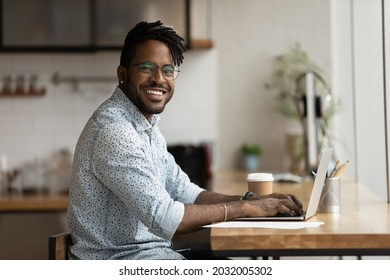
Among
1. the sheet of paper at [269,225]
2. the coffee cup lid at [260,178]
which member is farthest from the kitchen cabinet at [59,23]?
→ the sheet of paper at [269,225]

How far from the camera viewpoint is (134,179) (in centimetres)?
208

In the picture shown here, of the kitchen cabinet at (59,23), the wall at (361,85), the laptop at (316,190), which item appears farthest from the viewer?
the kitchen cabinet at (59,23)

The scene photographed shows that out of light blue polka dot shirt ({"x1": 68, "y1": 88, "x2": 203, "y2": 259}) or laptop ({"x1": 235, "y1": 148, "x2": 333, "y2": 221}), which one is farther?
laptop ({"x1": 235, "y1": 148, "x2": 333, "y2": 221})

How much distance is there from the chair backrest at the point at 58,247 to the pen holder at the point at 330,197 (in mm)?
774

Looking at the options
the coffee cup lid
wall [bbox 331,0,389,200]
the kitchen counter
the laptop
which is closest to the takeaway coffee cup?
the coffee cup lid

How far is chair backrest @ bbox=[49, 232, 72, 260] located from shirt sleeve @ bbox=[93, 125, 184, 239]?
0.65ft

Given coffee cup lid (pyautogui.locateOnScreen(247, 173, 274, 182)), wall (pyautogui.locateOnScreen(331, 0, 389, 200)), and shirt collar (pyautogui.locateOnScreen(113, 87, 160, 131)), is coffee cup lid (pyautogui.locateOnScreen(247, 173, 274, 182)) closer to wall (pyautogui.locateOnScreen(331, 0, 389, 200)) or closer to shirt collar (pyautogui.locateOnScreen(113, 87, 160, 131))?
shirt collar (pyautogui.locateOnScreen(113, 87, 160, 131))

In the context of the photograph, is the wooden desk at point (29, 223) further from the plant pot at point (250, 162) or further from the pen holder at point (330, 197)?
the pen holder at point (330, 197)

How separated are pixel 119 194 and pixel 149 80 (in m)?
0.37

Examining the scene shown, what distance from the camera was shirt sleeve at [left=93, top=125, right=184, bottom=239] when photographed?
207 cm

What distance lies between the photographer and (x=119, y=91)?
2293mm

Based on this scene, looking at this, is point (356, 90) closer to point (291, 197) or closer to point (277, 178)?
point (277, 178)

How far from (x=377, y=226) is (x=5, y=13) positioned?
294 centimetres

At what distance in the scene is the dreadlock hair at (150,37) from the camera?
7.50 ft
